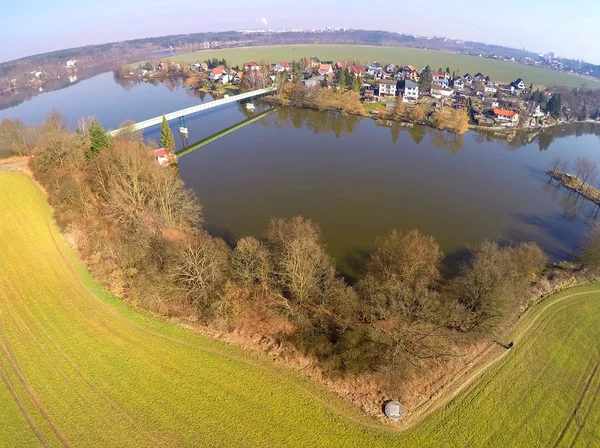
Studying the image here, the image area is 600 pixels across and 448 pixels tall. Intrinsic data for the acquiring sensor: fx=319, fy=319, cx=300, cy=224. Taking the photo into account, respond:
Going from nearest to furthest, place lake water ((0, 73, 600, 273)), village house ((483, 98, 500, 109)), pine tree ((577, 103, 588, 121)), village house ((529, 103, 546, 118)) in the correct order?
lake water ((0, 73, 600, 273))
village house ((529, 103, 546, 118))
pine tree ((577, 103, 588, 121))
village house ((483, 98, 500, 109))

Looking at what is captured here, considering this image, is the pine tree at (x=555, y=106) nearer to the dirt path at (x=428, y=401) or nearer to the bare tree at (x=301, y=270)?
the dirt path at (x=428, y=401)

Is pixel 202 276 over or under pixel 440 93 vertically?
under

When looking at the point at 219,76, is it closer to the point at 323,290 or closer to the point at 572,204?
the point at 572,204

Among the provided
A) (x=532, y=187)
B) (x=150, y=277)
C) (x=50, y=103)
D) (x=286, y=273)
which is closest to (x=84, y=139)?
(x=150, y=277)

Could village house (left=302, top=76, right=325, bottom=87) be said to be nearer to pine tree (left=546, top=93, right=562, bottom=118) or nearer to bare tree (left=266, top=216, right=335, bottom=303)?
pine tree (left=546, top=93, right=562, bottom=118)

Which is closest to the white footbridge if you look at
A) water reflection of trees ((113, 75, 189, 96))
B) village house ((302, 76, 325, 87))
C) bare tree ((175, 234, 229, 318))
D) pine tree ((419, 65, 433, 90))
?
village house ((302, 76, 325, 87))

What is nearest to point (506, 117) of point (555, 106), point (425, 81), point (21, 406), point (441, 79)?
point (555, 106)
